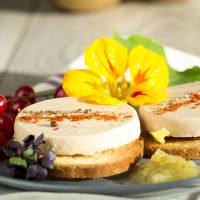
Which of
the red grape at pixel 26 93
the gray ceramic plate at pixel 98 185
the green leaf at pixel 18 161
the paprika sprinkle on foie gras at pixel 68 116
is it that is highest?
the paprika sprinkle on foie gras at pixel 68 116

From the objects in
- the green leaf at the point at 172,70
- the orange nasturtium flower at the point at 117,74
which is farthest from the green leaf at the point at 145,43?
the orange nasturtium flower at the point at 117,74

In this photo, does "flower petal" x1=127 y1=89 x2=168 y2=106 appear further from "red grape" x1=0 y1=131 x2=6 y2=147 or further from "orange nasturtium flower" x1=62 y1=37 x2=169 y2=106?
"red grape" x1=0 y1=131 x2=6 y2=147

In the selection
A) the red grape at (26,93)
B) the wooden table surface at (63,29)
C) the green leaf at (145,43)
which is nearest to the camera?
the red grape at (26,93)

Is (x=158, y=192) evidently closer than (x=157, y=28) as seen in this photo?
Yes

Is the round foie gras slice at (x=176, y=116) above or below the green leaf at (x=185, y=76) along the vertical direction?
below

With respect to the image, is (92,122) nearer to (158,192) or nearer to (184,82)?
(158,192)

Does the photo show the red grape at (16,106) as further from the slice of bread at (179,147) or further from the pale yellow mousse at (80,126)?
the slice of bread at (179,147)

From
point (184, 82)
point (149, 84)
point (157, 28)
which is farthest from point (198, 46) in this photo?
point (149, 84)
